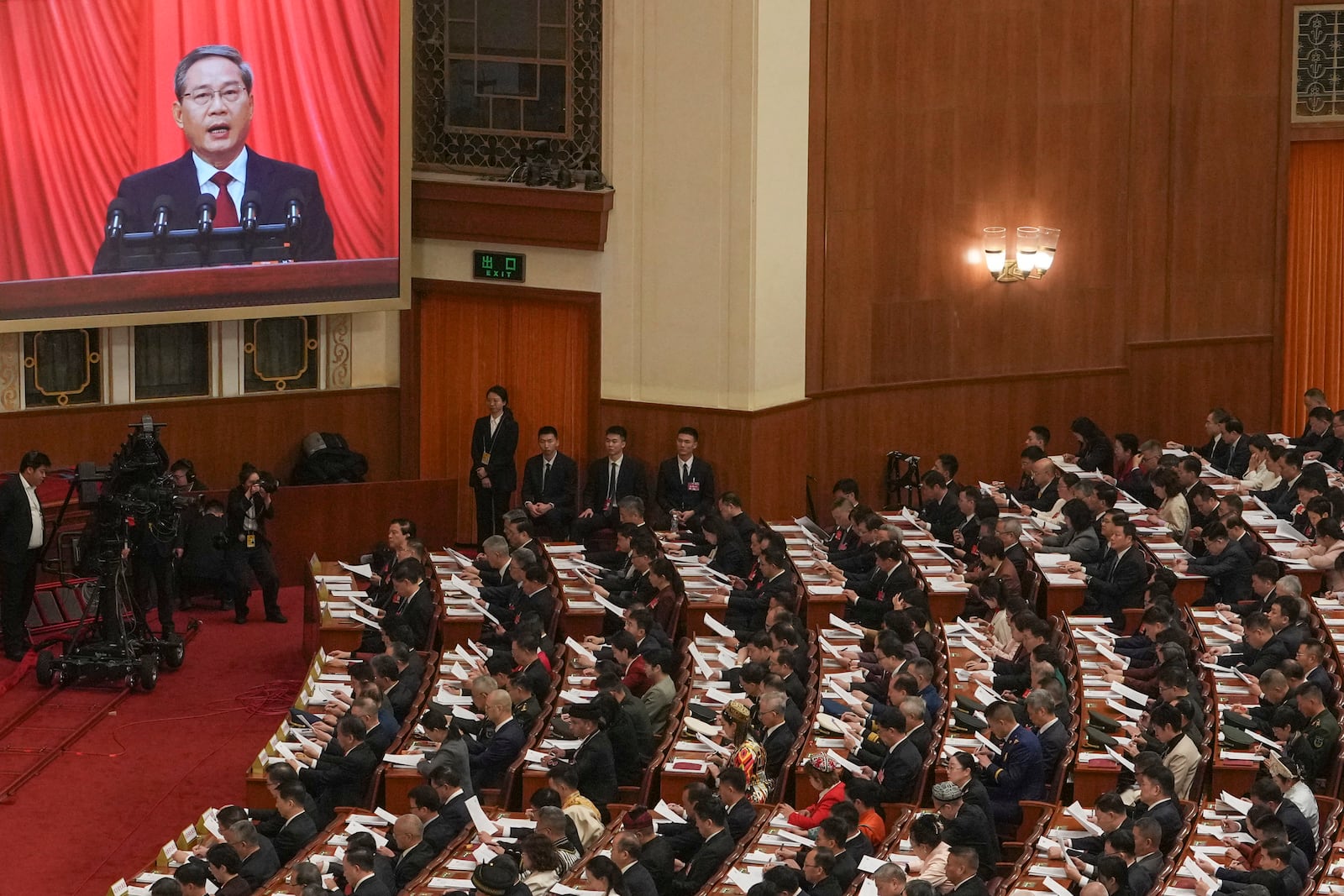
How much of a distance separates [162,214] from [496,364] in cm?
307

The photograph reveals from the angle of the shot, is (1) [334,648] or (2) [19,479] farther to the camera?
(2) [19,479]

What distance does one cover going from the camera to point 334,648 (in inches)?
522

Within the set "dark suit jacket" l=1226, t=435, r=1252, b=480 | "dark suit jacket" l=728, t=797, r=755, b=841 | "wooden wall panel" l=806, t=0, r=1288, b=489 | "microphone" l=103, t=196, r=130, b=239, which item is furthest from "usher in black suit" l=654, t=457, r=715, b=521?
"dark suit jacket" l=728, t=797, r=755, b=841

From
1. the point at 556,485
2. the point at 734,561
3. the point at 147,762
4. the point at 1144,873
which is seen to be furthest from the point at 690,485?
the point at 1144,873

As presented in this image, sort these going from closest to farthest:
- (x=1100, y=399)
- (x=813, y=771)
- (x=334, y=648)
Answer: (x=813, y=771)
(x=334, y=648)
(x=1100, y=399)

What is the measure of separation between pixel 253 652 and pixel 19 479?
6.50ft

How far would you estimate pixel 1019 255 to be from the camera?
18.2 metres

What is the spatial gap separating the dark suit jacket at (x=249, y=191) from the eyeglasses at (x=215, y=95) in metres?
0.38

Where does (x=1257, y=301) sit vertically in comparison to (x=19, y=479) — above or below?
above

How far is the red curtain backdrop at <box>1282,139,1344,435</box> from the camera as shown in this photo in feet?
65.8

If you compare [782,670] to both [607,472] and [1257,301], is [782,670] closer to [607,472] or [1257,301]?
[607,472]

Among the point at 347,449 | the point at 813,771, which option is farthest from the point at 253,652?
the point at 813,771

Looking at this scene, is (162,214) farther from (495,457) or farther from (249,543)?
(495,457)

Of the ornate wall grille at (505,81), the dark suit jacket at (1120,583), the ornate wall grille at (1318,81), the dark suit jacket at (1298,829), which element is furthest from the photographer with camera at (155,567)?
the ornate wall grille at (1318,81)
